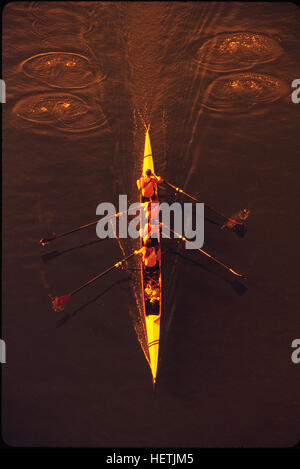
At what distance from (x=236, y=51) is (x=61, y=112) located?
25.5ft

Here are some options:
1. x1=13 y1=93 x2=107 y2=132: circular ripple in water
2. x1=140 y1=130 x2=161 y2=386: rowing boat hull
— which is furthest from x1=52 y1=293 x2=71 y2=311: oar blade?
Result: x1=13 y1=93 x2=107 y2=132: circular ripple in water

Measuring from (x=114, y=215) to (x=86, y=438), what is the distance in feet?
23.2

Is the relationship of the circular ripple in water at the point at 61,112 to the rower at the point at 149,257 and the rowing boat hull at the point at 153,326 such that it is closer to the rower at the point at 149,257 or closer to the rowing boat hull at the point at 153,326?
the rower at the point at 149,257

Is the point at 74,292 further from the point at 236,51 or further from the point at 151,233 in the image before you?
the point at 236,51

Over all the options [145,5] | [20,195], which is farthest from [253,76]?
[20,195]

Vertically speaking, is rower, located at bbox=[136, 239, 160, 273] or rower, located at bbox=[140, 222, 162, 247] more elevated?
rower, located at bbox=[140, 222, 162, 247]

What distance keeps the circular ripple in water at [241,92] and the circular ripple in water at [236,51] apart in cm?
56

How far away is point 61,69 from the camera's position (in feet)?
51.0

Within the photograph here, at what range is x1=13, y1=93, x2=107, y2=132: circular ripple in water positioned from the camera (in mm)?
14672

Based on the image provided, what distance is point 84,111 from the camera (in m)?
14.9

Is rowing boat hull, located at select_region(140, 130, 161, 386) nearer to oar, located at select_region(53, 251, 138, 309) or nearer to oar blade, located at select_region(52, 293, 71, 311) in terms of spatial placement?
oar, located at select_region(53, 251, 138, 309)

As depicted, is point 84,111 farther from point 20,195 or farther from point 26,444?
point 26,444

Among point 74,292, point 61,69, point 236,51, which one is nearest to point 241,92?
point 236,51

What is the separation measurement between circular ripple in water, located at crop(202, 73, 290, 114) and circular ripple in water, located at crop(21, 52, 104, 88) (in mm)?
4689
